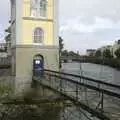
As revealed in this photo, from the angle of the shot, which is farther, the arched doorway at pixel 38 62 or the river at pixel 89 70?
the arched doorway at pixel 38 62

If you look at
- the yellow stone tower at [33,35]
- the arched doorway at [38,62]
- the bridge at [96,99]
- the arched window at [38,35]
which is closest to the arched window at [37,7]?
the yellow stone tower at [33,35]

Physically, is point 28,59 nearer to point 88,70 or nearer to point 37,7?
point 37,7

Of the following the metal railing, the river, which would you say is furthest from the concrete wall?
the metal railing

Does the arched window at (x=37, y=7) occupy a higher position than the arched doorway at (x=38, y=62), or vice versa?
the arched window at (x=37, y=7)

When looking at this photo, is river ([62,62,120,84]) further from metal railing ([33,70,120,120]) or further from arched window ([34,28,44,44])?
arched window ([34,28,44,44])

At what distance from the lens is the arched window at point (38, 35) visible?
2967cm

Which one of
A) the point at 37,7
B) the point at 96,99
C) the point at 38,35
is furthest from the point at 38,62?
the point at 96,99

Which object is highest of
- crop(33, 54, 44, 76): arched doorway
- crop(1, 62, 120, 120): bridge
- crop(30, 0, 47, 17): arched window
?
crop(30, 0, 47, 17): arched window

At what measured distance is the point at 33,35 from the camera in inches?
1167

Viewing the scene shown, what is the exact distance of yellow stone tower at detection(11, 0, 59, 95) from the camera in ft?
94.9

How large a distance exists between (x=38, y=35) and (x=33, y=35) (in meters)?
0.49

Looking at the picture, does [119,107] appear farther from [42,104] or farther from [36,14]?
[36,14]

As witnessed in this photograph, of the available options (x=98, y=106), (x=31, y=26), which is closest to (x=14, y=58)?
(x=31, y=26)

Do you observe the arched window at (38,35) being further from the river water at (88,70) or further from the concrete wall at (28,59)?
the river water at (88,70)
